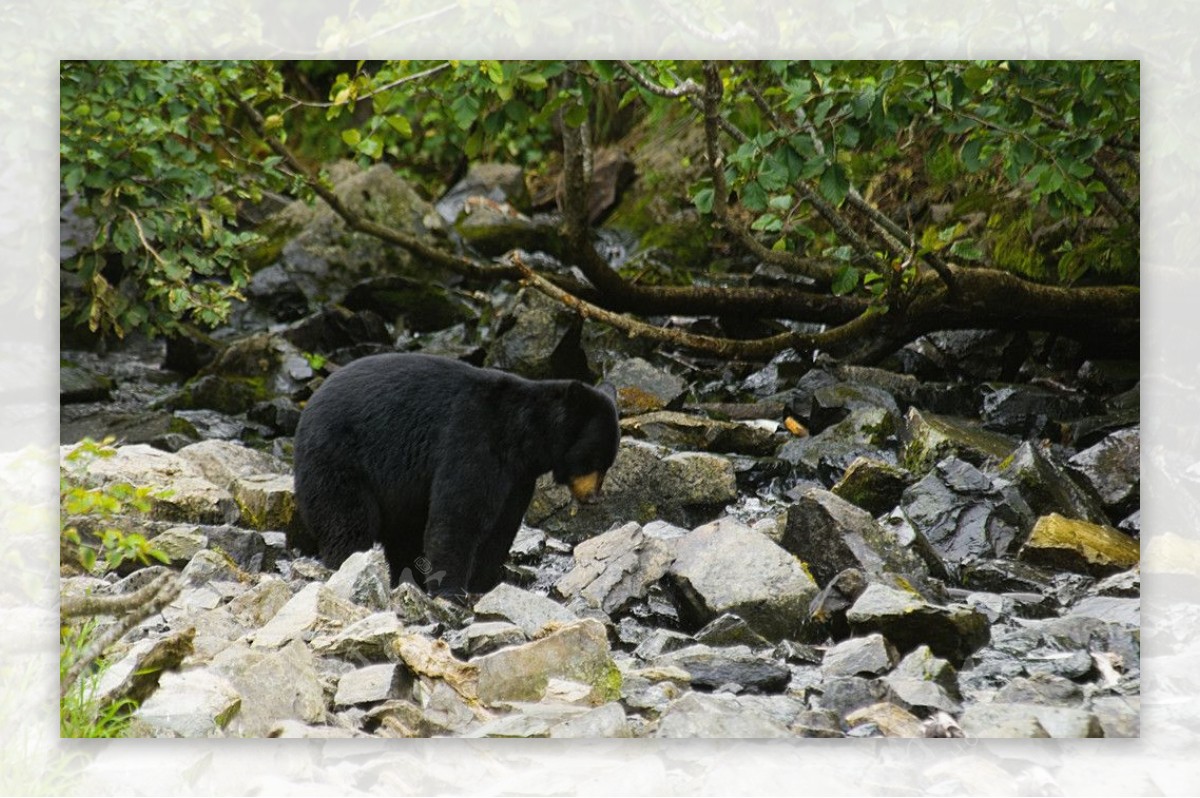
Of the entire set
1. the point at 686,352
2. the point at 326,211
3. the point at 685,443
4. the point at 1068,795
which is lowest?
the point at 1068,795

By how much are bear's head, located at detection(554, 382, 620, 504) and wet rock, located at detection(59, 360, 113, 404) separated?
2.13 metres

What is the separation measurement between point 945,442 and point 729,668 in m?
2.38

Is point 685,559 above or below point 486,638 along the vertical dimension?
above

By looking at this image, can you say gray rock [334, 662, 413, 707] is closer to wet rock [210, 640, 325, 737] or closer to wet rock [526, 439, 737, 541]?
wet rock [210, 640, 325, 737]

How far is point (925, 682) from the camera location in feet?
16.6

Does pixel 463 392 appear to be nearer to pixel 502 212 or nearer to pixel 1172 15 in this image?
pixel 1172 15

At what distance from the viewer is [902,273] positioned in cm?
688

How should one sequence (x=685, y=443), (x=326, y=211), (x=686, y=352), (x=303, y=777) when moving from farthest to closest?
1. (x=326, y=211)
2. (x=686, y=352)
3. (x=685, y=443)
4. (x=303, y=777)

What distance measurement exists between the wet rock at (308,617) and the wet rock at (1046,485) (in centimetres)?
306

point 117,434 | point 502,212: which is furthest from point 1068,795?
point 502,212

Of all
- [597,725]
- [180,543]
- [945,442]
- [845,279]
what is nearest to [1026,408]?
[945,442]

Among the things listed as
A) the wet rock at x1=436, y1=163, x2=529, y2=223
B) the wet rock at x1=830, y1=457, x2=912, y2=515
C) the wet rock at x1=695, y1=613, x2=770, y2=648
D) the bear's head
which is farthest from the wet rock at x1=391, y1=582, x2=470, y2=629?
the wet rock at x1=436, y1=163, x2=529, y2=223

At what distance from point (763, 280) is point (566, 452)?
288cm

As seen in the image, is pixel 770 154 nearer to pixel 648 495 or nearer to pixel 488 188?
pixel 648 495
